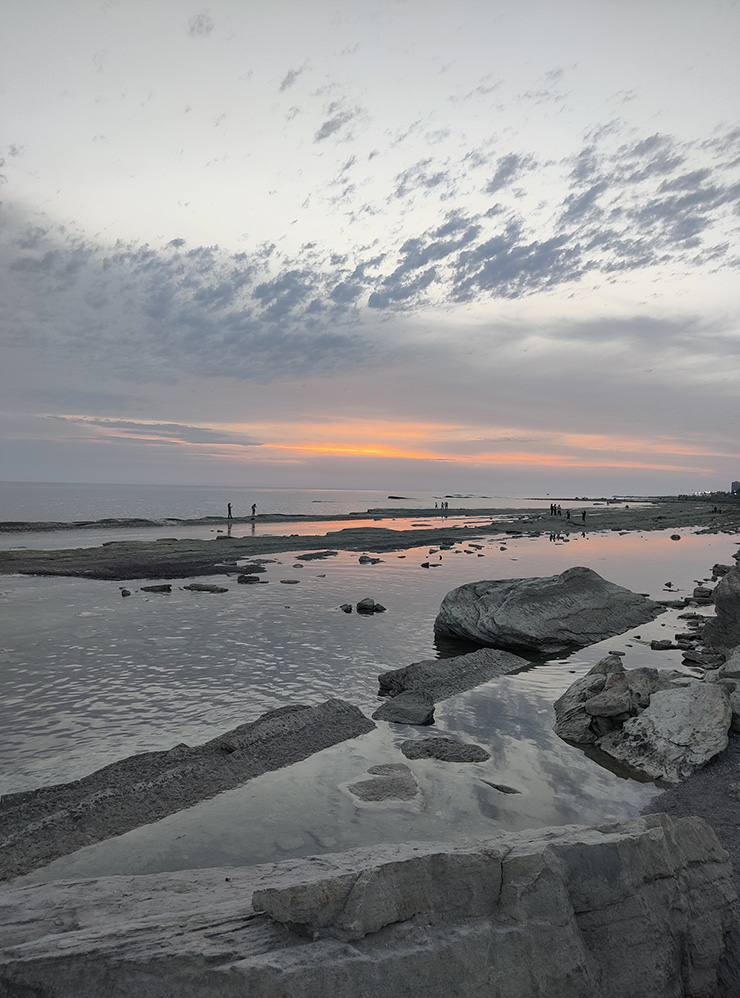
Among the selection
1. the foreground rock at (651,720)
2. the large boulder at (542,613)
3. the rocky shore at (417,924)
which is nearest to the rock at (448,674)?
the large boulder at (542,613)

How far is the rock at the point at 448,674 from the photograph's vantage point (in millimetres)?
14336

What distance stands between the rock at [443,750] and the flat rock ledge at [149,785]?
4.16ft

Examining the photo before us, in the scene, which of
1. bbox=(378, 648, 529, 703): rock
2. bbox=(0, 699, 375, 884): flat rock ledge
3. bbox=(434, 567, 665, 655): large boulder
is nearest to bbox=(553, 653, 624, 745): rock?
bbox=(378, 648, 529, 703): rock

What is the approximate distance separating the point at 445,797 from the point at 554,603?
37.7ft

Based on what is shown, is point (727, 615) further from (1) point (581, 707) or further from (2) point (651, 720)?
(2) point (651, 720)

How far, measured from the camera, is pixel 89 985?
4070mm

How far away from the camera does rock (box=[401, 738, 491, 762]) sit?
10.7 metres

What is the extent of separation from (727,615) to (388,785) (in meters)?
12.6

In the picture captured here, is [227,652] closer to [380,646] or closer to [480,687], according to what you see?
[380,646]

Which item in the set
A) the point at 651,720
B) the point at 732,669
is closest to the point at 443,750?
the point at 651,720

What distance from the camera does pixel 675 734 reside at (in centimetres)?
1050

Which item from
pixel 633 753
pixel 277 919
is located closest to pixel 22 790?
pixel 277 919

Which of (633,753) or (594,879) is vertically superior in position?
(594,879)

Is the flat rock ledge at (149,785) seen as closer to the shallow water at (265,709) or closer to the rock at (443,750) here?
the shallow water at (265,709)
